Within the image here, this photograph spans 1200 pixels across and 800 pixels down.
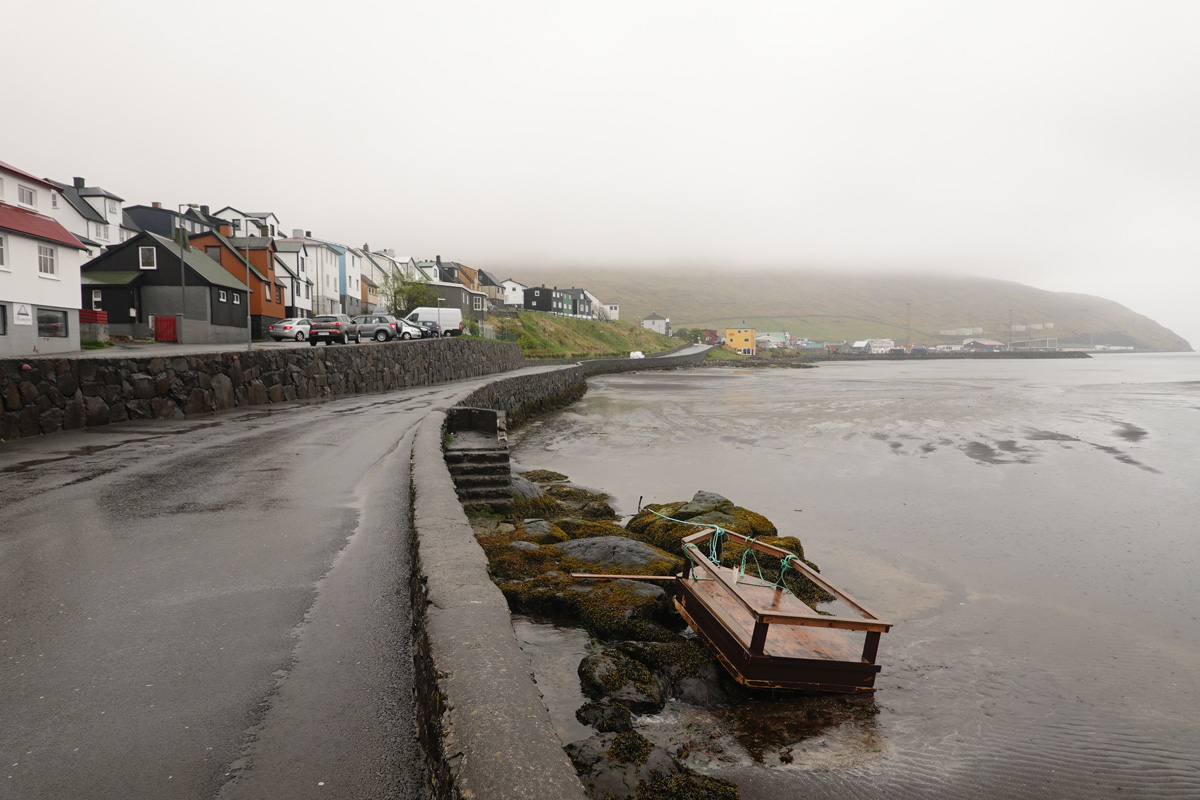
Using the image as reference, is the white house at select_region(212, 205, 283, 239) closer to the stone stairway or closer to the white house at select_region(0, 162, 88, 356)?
the white house at select_region(0, 162, 88, 356)

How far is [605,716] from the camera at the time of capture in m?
5.20

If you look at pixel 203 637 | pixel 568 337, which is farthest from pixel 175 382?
pixel 568 337

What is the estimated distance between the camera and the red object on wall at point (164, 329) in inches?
1512

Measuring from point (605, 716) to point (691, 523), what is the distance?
5.74 m

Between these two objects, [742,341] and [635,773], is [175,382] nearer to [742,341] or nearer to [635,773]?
[635,773]

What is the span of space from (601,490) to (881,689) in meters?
10.6

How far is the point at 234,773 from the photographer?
10.8 feet

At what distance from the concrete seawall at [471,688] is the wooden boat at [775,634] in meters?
2.44

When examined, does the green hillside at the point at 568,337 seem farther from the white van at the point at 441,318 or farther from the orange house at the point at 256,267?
the orange house at the point at 256,267

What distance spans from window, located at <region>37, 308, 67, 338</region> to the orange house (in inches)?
787

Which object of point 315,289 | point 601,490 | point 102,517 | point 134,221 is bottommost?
point 601,490

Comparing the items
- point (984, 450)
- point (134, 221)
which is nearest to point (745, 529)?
point (984, 450)

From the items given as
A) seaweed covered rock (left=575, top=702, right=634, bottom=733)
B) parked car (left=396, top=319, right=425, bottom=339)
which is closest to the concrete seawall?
seaweed covered rock (left=575, top=702, right=634, bottom=733)

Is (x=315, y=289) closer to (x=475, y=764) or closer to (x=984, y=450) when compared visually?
(x=984, y=450)
